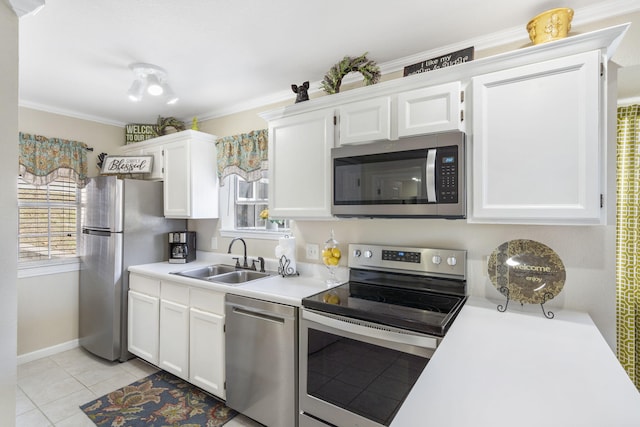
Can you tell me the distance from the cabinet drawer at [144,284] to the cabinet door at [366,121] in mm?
2009

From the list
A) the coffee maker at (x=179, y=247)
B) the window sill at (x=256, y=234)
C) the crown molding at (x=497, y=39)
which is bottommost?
the coffee maker at (x=179, y=247)

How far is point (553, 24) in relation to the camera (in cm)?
149

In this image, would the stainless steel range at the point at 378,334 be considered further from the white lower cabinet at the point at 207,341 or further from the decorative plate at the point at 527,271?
the white lower cabinet at the point at 207,341

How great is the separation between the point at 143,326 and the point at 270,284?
1.44 metres

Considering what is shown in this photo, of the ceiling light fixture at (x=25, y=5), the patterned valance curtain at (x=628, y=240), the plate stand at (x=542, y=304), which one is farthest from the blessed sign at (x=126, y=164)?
the patterned valance curtain at (x=628, y=240)

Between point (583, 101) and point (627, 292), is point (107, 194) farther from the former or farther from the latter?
point (627, 292)

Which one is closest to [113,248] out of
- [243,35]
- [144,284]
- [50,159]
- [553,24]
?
[144,284]

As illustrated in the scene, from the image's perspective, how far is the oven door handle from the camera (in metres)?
1.37

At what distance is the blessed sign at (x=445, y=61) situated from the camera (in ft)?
5.67

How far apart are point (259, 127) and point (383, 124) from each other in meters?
1.47

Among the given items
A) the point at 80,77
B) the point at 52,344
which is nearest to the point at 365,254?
the point at 80,77

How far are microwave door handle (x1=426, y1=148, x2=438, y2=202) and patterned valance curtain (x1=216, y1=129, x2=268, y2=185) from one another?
4.91ft

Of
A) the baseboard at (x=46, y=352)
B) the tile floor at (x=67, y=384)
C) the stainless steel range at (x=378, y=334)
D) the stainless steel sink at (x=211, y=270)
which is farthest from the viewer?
the baseboard at (x=46, y=352)

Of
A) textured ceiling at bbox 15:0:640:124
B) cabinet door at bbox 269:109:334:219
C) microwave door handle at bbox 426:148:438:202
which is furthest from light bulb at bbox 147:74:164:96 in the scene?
microwave door handle at bbox 426:148:438:202
